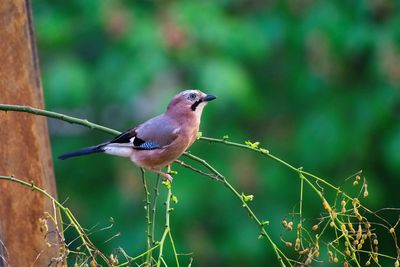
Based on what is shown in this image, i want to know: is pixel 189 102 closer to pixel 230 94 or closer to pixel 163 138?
pixel 163 138

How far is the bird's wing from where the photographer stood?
3674 mm

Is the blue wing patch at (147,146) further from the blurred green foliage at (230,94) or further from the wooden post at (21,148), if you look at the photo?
the blurred green foliage at (230,94)

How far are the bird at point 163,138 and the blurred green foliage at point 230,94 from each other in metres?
2.10

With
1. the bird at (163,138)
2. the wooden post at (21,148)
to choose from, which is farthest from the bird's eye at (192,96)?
the wooden post at (21,148)

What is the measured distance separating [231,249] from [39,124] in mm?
3540

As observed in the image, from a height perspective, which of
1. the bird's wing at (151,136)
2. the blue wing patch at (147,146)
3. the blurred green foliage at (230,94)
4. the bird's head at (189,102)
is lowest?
the blurred green foliage at (230,94)

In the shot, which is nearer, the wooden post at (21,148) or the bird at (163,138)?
the wooden post at (21,148)

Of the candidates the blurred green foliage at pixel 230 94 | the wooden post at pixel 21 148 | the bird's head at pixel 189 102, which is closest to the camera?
the wooden post at pixel 21 148

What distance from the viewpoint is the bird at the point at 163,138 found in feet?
11.9

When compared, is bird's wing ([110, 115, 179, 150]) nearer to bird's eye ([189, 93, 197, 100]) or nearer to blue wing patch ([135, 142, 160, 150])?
blue wing patch ([135, 142, 160, 150])

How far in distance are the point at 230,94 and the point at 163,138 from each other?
228 cm

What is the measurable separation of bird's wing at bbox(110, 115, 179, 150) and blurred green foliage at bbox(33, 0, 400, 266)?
207 cm

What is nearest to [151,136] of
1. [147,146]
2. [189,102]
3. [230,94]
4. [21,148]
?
[147,146]

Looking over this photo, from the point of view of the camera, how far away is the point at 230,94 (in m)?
5.94
